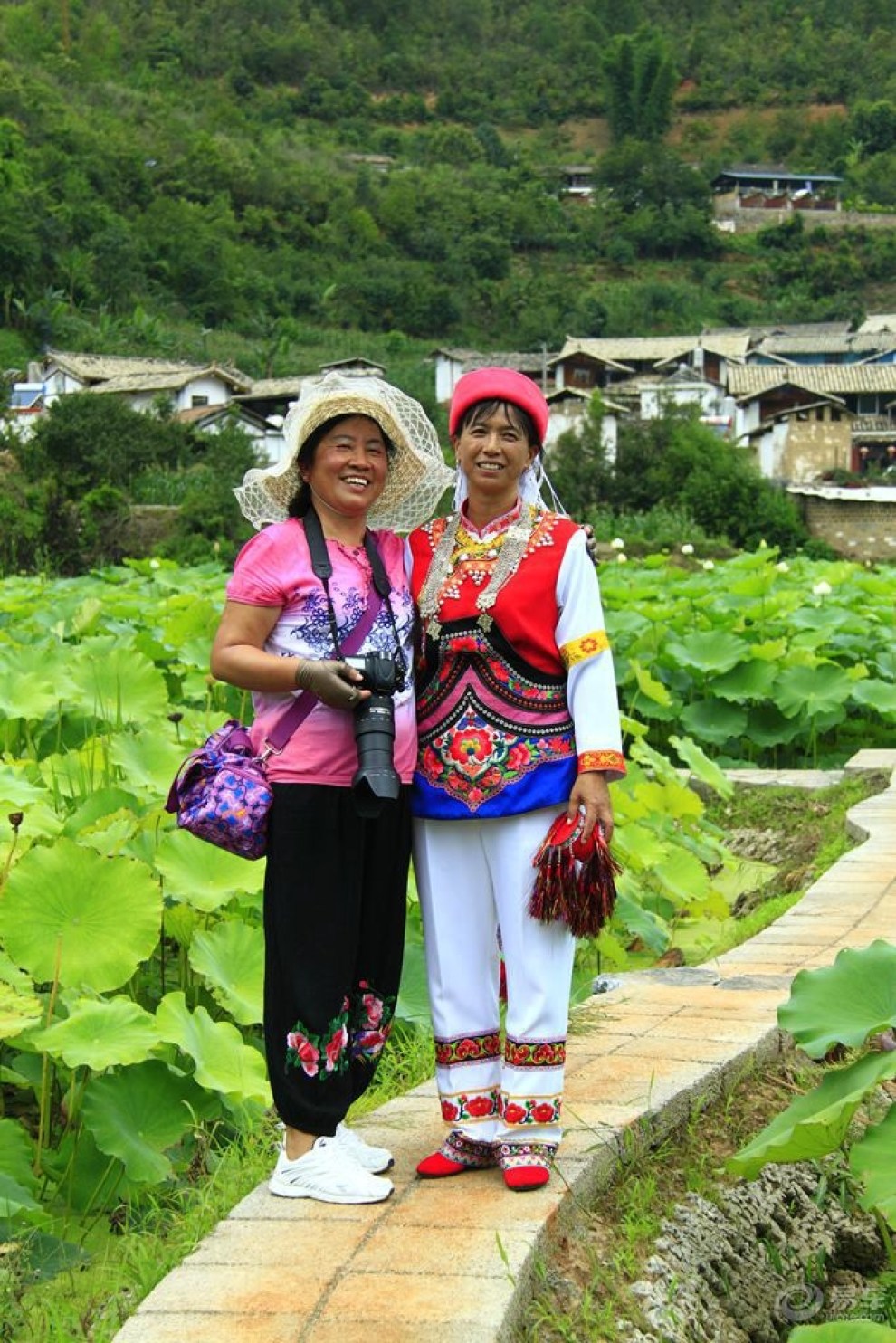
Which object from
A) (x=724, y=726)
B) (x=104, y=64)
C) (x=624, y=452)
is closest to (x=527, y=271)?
(x=104, y=64)

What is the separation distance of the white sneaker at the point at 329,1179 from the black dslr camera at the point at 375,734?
0.46m

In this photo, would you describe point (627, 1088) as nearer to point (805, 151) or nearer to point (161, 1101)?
point (161, 1101)

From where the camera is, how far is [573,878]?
2359 millimetres

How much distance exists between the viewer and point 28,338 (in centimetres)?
4347

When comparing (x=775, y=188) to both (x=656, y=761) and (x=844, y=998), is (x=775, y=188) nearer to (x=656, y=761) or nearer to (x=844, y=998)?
(x=656, y=761)

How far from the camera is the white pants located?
7.91ft

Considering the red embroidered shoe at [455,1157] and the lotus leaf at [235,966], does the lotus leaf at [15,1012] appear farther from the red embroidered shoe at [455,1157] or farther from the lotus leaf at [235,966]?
the red embroidered shoe at [455,1157]

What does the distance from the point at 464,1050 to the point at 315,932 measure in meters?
0.30

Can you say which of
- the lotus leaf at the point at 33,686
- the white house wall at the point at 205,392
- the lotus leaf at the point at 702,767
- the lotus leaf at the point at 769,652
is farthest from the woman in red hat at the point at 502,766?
the white house wall at the point at 205,392

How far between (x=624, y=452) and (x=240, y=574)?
27575 millimetres

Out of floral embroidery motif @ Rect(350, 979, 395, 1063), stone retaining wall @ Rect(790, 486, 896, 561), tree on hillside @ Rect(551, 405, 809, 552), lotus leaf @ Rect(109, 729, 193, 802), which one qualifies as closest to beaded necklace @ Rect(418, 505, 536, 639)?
floral embroidery motif @ Rect(350, 979, 395, 1063)

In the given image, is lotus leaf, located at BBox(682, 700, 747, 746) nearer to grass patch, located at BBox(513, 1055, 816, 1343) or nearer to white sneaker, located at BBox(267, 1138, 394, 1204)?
grass patch, located at BBox(513, 1055, 816, 1343)

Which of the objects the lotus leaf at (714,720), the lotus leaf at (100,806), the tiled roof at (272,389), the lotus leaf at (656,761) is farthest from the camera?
the tiled roof at (272,389)

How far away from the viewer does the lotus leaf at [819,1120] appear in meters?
2.08
